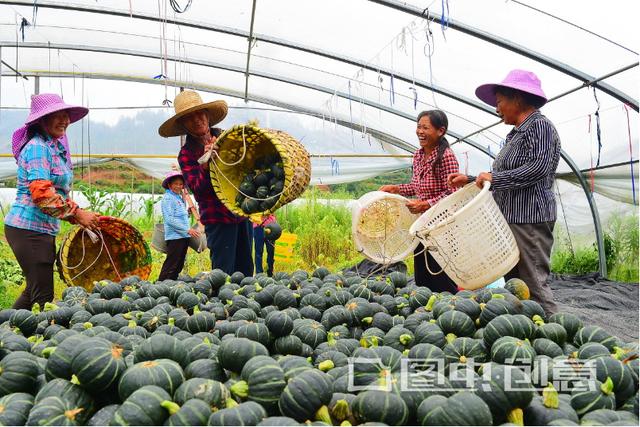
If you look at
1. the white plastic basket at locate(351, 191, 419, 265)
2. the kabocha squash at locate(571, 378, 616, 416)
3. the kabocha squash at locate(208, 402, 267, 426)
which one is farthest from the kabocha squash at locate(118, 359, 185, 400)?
the white plastic basket at locate(351, 191, 419, 265)

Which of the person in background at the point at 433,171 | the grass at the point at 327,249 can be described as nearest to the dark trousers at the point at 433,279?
the person in background at the point at 433,171

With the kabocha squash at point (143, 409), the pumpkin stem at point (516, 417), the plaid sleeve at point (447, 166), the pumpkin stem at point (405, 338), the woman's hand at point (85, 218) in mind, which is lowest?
the pumpkin stem at point (516, 417)

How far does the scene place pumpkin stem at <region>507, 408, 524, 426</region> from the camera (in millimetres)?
1469

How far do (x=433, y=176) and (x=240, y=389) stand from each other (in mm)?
3414

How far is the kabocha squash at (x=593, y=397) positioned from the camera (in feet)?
5.10

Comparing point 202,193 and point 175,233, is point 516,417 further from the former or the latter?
point 175,233

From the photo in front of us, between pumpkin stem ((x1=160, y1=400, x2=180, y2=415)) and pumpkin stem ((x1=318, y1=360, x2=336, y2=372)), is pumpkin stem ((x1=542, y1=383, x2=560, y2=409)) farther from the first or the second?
pumpkin stem ((x1=160, y1=400, x2=180, y2=415))

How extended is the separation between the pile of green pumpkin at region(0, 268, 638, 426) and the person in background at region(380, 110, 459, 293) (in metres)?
2.06

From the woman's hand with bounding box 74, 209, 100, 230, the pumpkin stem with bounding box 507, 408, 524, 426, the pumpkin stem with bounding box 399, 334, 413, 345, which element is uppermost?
the woman's hand with bounding box 74, 209, 100, 230

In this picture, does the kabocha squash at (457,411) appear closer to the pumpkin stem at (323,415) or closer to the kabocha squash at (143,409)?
the pumpkin stem at (323,415)

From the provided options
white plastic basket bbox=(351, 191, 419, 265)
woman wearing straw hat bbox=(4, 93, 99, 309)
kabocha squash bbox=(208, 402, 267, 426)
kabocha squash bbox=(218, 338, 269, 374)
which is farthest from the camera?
white plastic basket bbox=(351, 191, 419, 265)

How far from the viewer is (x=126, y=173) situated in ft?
43.1

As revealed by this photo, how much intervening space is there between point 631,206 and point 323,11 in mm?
5551

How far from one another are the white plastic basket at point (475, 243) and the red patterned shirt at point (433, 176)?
1055 millimetres
